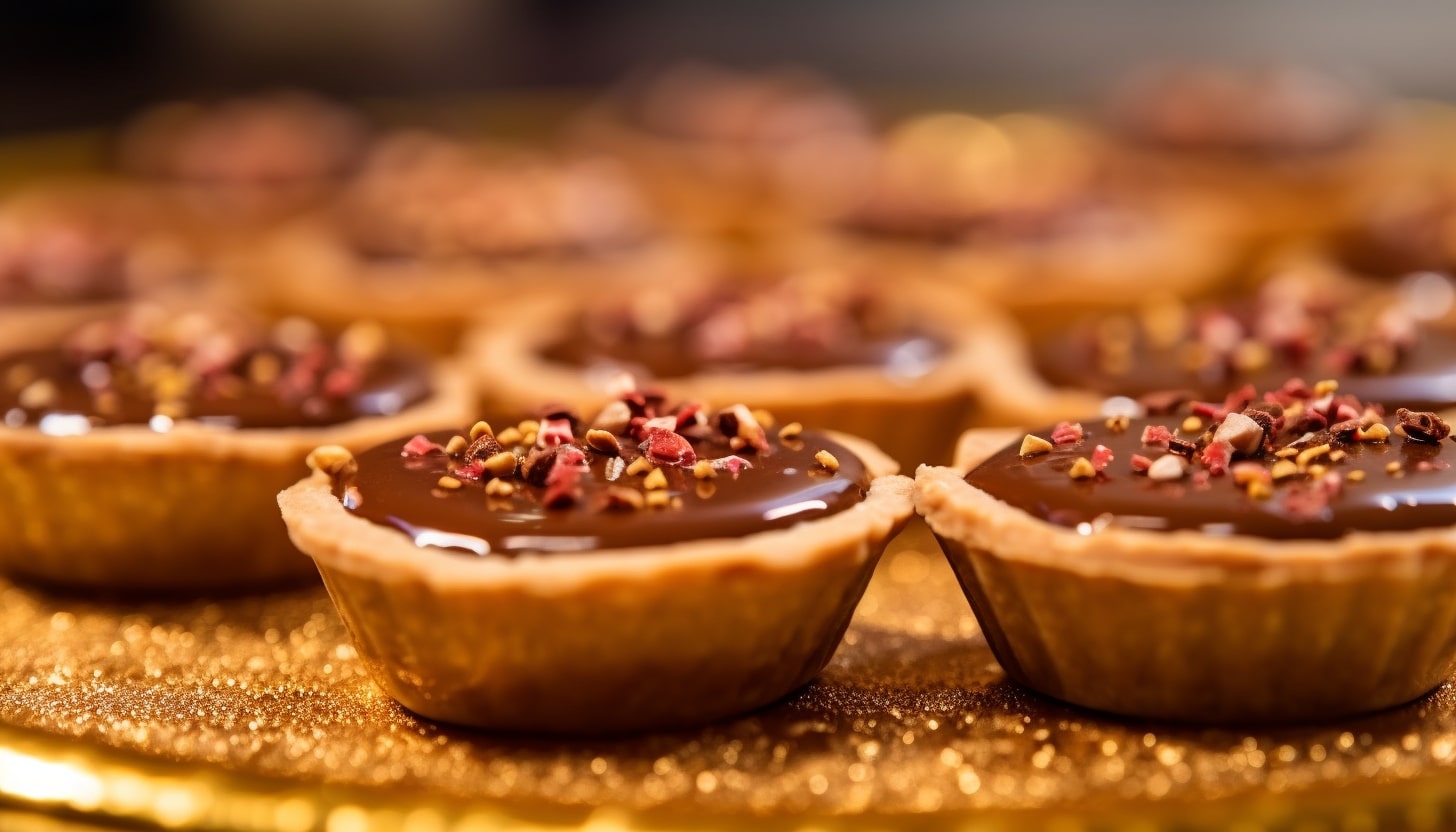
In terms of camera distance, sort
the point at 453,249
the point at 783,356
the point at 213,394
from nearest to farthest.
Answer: the point at 213,394 → the point at 783,356 → the point at 453,249

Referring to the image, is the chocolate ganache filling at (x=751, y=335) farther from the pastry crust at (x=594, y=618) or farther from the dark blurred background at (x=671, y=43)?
the dark blurred background at (x=671, y=43)

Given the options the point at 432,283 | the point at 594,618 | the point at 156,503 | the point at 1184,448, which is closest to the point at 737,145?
the point at 432,283

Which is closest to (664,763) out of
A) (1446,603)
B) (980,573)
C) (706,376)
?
(980,573)

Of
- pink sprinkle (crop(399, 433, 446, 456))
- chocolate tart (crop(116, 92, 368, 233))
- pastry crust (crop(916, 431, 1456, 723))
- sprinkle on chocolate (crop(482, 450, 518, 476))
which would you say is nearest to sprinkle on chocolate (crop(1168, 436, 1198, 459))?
pastry crust (crop(916, 431, 1456, 723))

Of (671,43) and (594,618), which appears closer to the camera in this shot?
(594,618)

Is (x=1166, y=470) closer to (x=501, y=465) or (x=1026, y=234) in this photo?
(x=501, y=465)

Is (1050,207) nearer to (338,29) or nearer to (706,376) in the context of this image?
(706,376)

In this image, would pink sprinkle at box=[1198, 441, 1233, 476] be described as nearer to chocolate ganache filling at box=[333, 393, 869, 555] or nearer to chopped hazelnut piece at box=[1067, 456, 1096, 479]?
chopped hazelnut piece at box=[1067, 456, 1096, 479]
